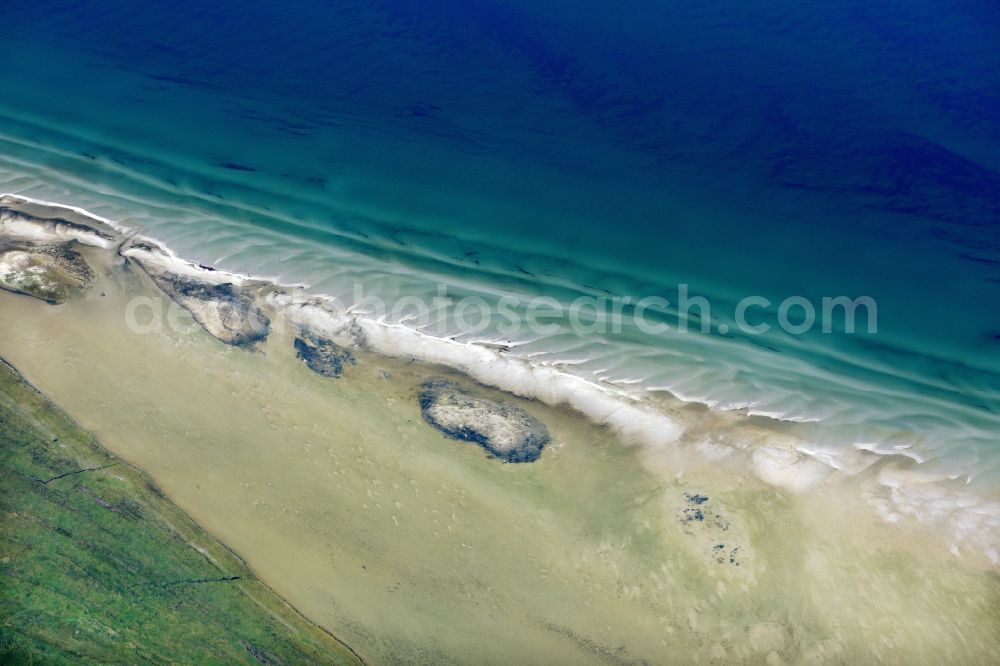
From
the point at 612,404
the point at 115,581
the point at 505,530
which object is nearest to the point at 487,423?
the point at 505,530

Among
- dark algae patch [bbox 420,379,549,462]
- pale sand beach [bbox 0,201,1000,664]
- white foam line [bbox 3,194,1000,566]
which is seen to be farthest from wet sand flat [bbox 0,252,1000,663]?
white foam line [bbox 3,194,1000,566]

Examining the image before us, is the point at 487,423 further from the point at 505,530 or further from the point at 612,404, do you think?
the point at 612,404

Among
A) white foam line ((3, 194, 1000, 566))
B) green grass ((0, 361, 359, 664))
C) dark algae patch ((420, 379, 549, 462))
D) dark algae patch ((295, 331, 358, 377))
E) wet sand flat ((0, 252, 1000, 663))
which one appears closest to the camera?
green grass ((0, 361, 359, 664))

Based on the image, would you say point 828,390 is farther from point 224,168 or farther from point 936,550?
point 224,168

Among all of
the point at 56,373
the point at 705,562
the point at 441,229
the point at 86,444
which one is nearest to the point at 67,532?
the point at 86,444

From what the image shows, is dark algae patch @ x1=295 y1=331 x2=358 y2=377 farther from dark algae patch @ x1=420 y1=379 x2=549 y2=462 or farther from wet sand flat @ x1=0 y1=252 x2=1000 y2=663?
dark algae patch @ x1=420 y1=379 x2=549 y2=462
